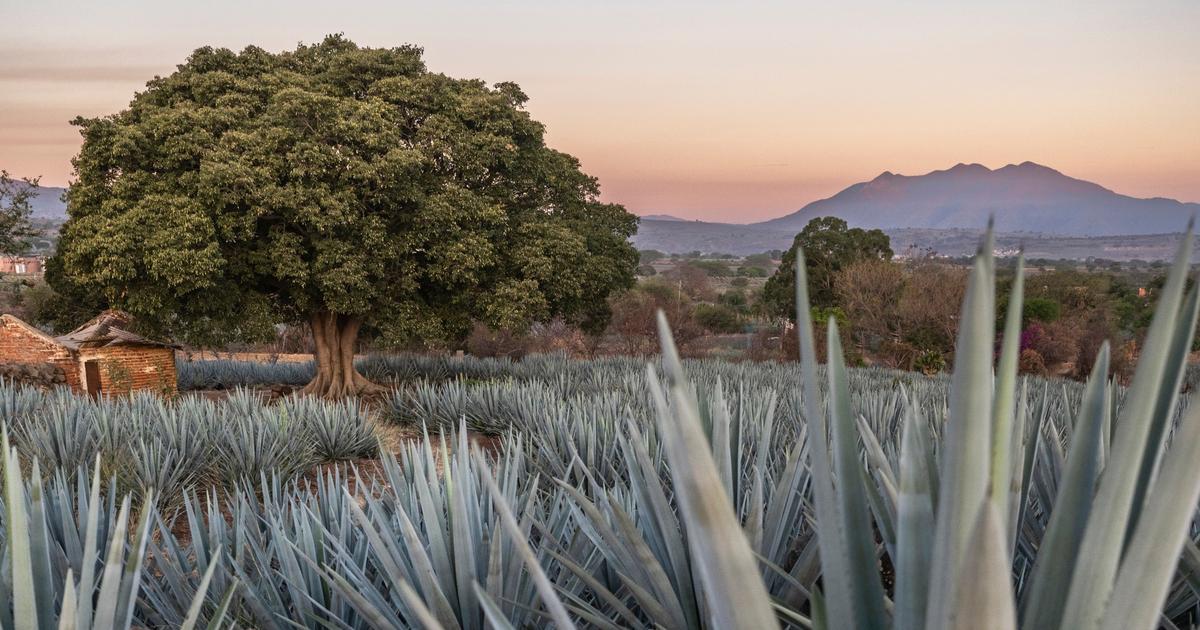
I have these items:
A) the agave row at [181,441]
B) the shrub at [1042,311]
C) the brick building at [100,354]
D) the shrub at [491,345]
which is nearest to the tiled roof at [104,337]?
the brick building at [100,354]

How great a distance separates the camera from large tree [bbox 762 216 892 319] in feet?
121

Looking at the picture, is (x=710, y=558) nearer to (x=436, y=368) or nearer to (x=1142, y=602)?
(x=1142, y=602)

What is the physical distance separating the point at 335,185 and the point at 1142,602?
12.4 metres

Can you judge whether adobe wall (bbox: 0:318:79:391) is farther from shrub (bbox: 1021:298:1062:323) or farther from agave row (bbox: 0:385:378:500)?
shrub (bbox: 1021:298:1062:323)

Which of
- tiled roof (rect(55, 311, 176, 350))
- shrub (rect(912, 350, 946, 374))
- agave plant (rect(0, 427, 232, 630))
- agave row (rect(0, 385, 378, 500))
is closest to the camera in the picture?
agave plant (rect(0, 427, 232, 630))

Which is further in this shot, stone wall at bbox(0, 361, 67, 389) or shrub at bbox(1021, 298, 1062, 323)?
shrub at bbox(1021, 298, 1062, 323)

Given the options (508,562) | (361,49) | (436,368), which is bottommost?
(436,368)

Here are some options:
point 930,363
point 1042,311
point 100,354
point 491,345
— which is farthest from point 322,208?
point 1042,311

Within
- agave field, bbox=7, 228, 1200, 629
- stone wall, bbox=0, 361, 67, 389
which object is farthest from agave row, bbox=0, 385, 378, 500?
stone wall, bbox=0, 361, 67, 389

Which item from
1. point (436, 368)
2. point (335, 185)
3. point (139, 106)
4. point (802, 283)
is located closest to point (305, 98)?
point (335, 185)

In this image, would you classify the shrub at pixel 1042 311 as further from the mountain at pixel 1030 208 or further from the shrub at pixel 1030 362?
the mountain at pixel 1030 208

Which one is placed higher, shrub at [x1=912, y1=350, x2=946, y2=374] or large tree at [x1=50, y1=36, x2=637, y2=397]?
large tree at [x1=50, y1=36, x2=637, y2=397]

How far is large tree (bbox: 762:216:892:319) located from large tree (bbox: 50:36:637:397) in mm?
24911

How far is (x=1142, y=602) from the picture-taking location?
587mm
